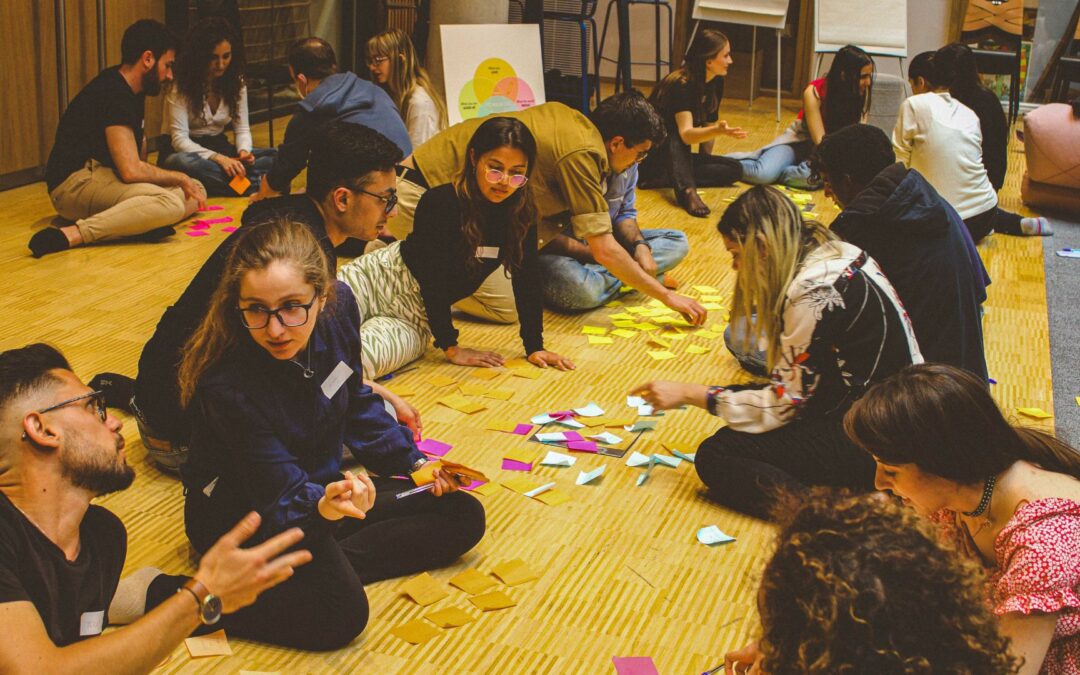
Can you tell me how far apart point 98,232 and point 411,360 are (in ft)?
6.36

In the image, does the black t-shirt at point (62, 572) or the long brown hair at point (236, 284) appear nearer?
the black t-shirt at point (62, 572)

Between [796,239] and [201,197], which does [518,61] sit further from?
[796,239]

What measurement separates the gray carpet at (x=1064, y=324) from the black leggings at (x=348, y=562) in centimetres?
195

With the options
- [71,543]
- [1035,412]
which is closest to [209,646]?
[71,543]

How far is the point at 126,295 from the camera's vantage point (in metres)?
4.29

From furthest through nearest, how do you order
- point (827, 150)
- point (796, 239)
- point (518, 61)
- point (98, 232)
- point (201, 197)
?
point (518, 61) → point (201, 197) → point (98, 232) → point (827, 150) → point (796, 239)

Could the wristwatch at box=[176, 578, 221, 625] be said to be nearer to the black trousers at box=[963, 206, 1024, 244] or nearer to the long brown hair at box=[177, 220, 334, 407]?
the long brown hair at box=[177, 220, 334, 407]

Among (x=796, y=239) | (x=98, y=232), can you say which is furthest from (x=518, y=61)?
(x=796, y=239)

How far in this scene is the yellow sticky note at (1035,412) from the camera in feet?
11.9

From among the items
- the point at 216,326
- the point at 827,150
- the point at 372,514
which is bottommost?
the point at 372,514

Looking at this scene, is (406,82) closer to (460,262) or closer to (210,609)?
(460,262)

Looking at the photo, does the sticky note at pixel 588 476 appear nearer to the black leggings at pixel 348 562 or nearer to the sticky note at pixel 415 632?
the black leggings at pixel 348 562

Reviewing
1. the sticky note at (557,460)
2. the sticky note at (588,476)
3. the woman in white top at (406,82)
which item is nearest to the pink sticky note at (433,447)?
the sticky note at (557,460)

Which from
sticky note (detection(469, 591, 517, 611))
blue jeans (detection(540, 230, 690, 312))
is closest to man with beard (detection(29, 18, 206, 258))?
blue jeans (detection(540, 230, 690, 312))
